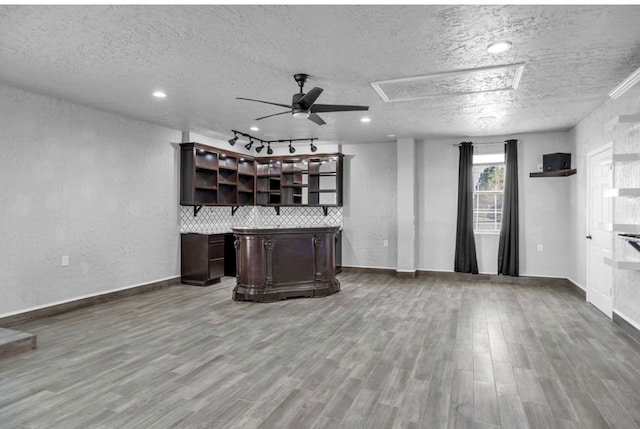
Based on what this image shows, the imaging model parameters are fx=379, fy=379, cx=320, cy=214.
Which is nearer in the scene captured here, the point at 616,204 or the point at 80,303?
the point at 616,204

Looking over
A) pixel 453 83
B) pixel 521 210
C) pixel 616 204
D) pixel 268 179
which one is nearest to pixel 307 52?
pixel 453 83

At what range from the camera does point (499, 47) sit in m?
3.10

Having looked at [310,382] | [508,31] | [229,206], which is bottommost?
[310,382]

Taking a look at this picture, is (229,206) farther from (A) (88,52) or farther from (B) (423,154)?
(A) (88,52)

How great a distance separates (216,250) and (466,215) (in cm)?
452

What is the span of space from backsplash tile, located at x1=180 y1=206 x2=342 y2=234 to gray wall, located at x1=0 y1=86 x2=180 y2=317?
1.74 ft

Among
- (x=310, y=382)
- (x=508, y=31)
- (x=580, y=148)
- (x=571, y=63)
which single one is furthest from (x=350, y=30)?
(x=580, y=148)

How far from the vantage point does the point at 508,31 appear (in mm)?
2834

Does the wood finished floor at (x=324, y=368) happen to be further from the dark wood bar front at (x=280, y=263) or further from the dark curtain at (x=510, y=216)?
the dark curtain at (x=510, y=216)

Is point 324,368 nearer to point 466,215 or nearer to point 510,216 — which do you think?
point 466,215

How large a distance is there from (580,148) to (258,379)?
5.69m

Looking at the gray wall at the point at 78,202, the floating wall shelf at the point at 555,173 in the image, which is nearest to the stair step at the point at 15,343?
the gray wall at the point at 78,202

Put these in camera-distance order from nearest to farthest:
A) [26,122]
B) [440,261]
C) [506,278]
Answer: [26,122] < [506,278] < [440,261]

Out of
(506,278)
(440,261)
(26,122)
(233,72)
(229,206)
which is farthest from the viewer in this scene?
(229,206)
